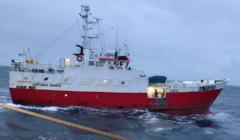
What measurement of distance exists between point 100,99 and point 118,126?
4545 mm

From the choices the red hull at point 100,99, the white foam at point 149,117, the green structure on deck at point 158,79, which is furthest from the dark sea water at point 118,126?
the green structure on deck at point 158,79

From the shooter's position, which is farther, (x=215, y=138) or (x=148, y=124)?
(x=148, y=124)

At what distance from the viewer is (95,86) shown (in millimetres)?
21500

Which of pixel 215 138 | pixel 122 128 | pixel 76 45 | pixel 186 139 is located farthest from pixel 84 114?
pixel 215 138

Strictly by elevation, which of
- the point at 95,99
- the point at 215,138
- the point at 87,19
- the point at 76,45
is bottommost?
the point at 215,138

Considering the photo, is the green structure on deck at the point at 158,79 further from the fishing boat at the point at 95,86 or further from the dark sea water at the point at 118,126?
the dark sea water at the point at 118,126

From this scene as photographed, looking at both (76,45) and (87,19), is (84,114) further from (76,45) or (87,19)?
(87,19)

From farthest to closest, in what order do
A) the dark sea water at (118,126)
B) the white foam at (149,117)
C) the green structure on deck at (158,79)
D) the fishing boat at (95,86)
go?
the green structure on deck at (158,79) < the fishing boat at (95,86) < the white foam at (149,117) < the dark sea water at (118,126)

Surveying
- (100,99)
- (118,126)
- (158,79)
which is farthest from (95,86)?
(158,79)

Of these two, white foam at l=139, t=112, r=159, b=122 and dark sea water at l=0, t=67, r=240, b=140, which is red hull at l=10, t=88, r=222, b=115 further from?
white foam at l=139, t=112, r=159, b=122

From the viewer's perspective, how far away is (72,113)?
20000mm

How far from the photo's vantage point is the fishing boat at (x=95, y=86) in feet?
70.3

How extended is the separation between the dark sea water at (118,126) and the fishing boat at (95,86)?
74 centimetres

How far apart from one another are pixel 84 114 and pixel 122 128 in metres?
4.13
